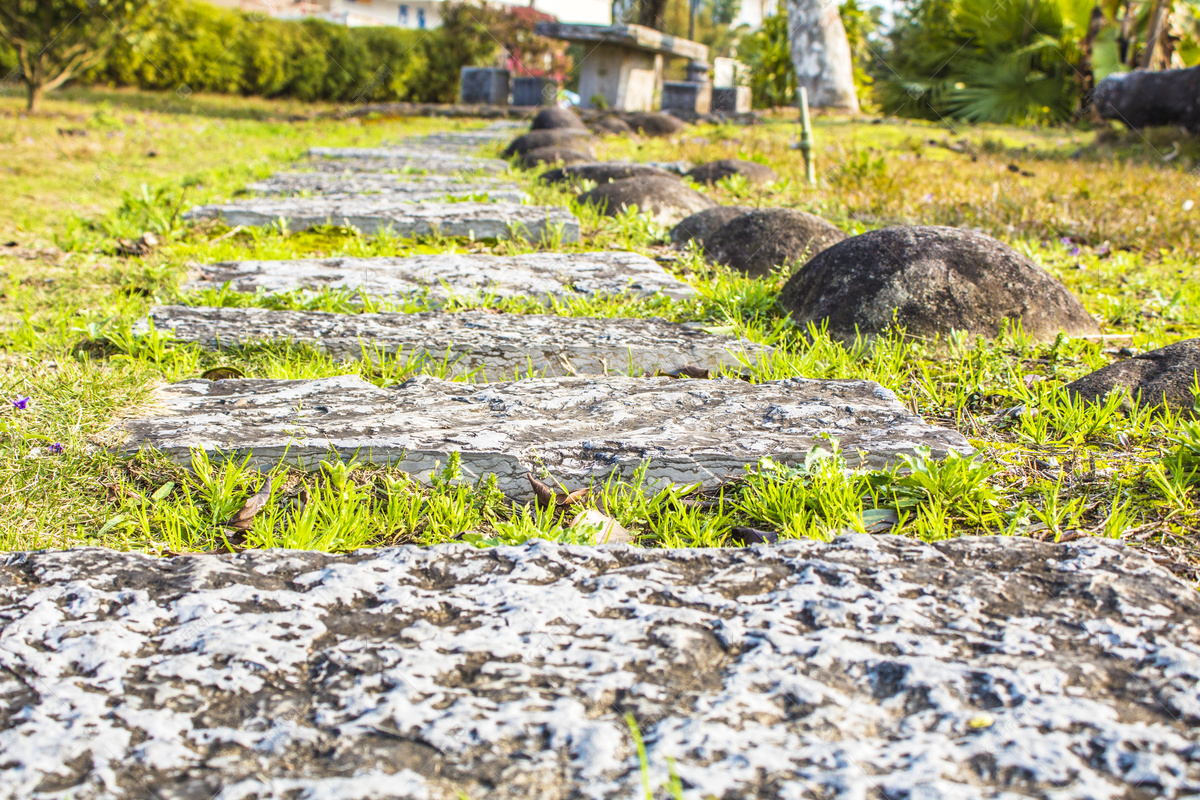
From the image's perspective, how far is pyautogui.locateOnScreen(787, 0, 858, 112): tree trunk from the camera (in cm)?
1281

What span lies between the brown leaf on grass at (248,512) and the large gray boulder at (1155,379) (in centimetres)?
172

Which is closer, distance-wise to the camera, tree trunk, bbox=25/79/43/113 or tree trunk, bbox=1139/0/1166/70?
tree trunk, bbox=25/79/43/113

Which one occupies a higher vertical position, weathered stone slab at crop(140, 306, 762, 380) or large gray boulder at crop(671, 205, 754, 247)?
large gray boulder at crop(671, 205, 754, 247)

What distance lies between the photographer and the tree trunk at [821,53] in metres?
12.8

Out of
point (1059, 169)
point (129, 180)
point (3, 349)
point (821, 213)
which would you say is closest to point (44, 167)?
point (129, 180)

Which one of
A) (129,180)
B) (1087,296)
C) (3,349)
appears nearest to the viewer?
(3,349)

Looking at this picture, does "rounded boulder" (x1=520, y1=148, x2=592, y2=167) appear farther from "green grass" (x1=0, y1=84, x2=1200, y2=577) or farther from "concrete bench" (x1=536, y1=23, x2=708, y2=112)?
"concrete bench" (x1=536, y1=23, x2=708, y2=112)

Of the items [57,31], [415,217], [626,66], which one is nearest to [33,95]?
[57,31]

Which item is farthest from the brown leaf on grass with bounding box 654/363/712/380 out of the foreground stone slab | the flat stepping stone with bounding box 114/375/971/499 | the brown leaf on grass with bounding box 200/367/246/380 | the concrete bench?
the concrete bench

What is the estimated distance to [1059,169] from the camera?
6.34 metres

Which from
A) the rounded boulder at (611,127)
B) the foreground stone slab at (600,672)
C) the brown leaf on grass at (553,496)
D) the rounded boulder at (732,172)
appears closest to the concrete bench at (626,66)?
the rounded boulder at (611,127)

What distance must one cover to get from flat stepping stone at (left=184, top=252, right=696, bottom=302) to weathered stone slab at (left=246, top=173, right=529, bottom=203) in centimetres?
121

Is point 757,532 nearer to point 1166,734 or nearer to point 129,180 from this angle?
point 1166,734

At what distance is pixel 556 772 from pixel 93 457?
121cm
